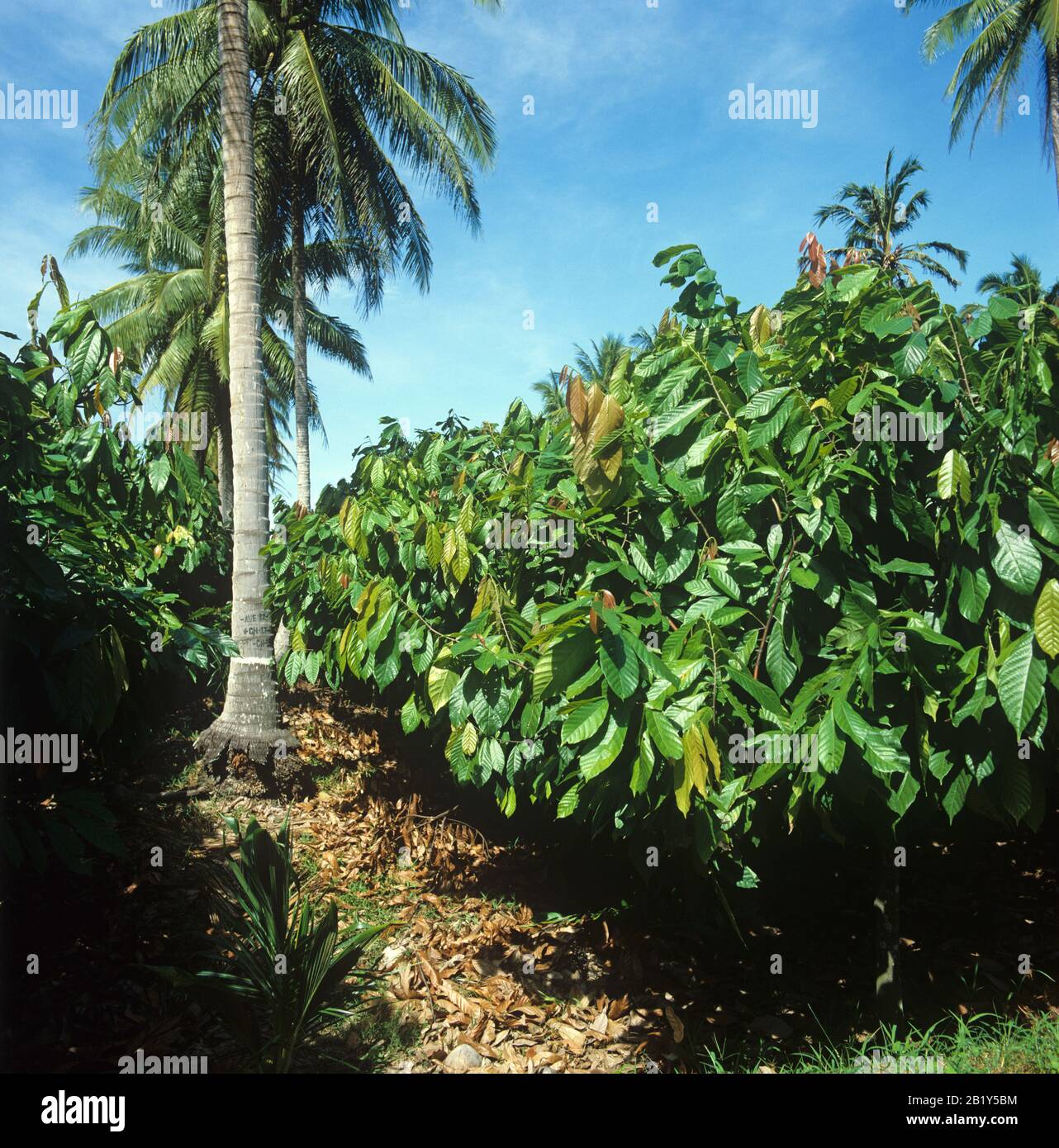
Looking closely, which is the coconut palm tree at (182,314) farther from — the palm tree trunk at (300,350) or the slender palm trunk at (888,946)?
the slender palm trunk at (888,946)

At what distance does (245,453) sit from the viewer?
5.20m

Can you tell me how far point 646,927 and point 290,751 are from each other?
2.36 m

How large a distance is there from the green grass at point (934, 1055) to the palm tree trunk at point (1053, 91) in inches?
714

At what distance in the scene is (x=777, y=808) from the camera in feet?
9.55

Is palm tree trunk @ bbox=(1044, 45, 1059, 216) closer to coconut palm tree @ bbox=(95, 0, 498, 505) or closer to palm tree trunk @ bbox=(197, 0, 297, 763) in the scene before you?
coconut palm tree @ bbox=(95, 0, 498, 505)

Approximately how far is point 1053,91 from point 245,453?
19.2 m

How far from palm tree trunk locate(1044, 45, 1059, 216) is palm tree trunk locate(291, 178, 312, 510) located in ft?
Result: 47.4

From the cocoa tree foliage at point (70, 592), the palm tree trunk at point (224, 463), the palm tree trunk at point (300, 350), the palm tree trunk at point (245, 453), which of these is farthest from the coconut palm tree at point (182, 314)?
the cocoa tree foliage at point (70, 592)

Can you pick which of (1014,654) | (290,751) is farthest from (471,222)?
(1014,654)

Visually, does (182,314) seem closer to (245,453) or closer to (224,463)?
(224,463)

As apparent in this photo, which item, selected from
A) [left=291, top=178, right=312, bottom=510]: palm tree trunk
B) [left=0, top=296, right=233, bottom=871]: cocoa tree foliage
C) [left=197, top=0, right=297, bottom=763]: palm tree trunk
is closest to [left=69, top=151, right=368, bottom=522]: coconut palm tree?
[left=291, top=178, right=312, bottom=510]: palm tree trunk

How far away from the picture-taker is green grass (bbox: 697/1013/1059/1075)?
302cm

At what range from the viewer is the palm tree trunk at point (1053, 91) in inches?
646
